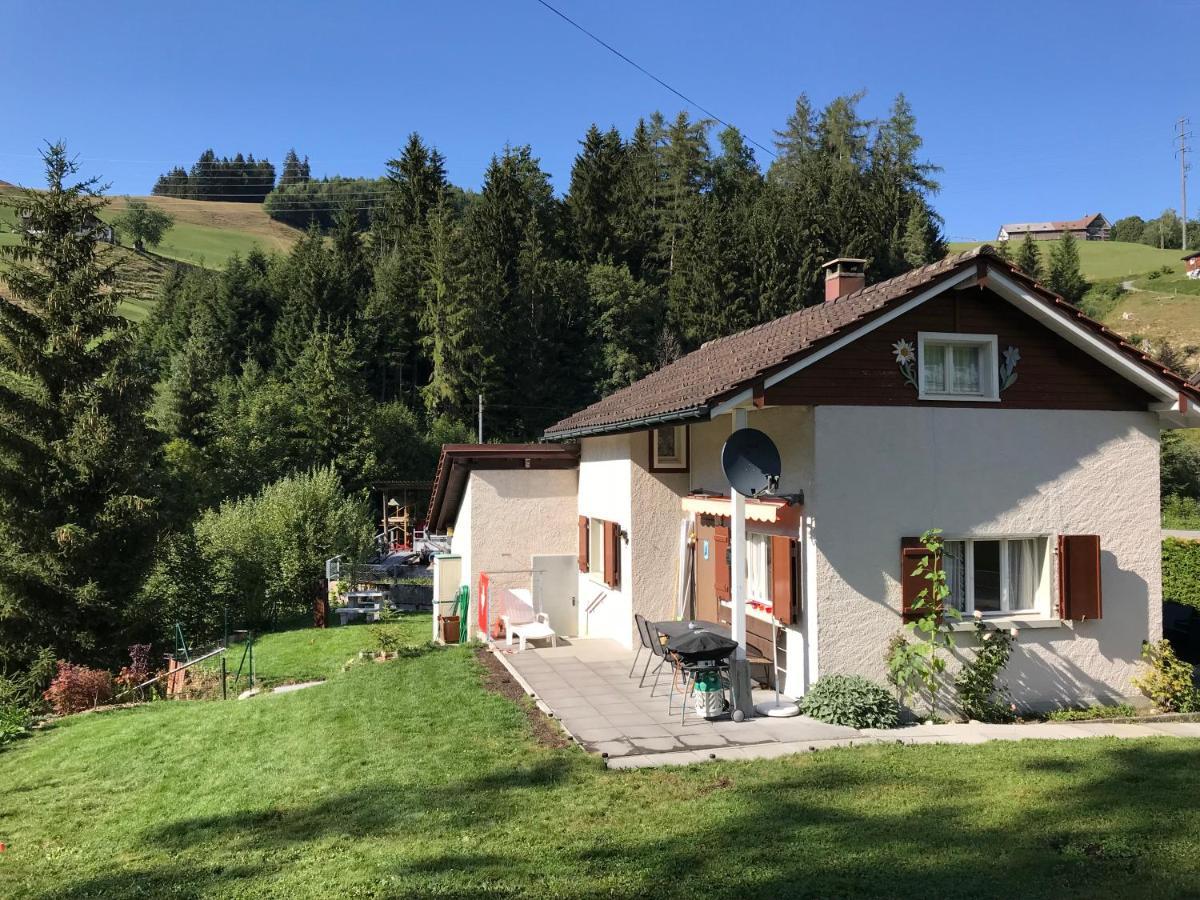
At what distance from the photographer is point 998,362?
35.9 ft

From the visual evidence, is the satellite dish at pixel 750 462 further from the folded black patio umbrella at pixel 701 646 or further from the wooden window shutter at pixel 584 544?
the wooden window shutter at pixel 584 544

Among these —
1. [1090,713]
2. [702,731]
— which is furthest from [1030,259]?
[702,731]

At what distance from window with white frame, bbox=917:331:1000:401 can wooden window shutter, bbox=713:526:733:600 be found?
3.39m

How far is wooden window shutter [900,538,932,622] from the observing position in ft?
34.0

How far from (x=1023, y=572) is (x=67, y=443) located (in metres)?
19.8

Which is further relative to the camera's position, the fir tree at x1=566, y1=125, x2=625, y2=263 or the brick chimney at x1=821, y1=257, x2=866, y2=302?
the fir tree at x1=566, y1=125, x2=625, y2=263

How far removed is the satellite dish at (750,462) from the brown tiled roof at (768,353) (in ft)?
1.87

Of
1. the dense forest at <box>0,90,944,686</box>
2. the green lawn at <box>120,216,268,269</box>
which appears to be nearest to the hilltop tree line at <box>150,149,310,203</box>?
the green lawn at <box>120,216,268,269</box>

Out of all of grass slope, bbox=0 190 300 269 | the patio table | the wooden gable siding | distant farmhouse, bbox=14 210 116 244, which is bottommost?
the patio table

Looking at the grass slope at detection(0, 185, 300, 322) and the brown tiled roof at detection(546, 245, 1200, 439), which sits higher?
the grass slope at detection(0, 185, 300, 322)

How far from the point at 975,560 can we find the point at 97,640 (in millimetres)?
18886

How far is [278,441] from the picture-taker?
44.5 metres

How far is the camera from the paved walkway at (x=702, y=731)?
8.55 meters

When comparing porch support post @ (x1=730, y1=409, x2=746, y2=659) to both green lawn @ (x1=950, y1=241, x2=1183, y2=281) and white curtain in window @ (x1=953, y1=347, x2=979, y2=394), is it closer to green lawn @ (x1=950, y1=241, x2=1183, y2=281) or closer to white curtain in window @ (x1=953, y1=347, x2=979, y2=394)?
white curtain in window @ (x1=953, y1=347, x2=979, y2=394)
